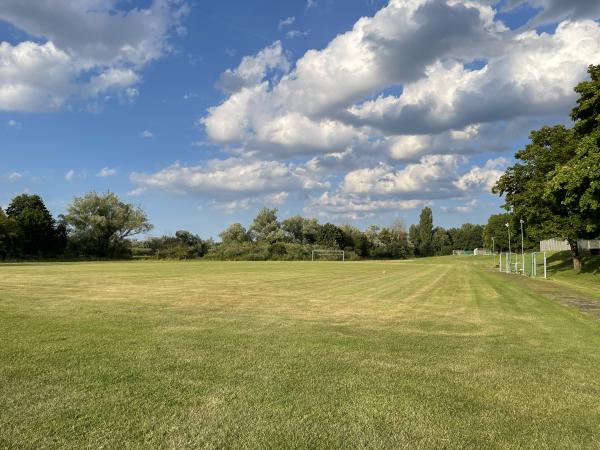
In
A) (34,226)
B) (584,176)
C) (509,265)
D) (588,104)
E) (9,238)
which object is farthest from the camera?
(34,226)

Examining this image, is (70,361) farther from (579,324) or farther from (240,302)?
(579,324)

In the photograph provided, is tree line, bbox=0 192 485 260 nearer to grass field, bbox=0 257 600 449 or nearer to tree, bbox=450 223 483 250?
tree, bbox=450 223 483 250

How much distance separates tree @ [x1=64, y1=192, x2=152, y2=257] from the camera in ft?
284

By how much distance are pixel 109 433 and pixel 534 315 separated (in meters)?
13.2

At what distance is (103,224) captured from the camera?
287 ft

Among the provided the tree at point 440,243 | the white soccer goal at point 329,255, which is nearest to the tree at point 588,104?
the white soccer goal at point 329,255

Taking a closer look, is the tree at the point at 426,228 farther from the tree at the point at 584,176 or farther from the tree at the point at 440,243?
the tree at the point at 584,176

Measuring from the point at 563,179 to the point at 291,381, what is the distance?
68.0ft

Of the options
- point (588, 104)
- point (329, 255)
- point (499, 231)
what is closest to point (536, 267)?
point (588, 104)

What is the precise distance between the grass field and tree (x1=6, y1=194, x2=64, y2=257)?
76059 millimetres

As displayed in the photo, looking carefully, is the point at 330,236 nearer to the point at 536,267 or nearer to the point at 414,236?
the point at 414,236

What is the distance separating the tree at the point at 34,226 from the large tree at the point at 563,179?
74102 millimetres

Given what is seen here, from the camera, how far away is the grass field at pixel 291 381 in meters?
4.53

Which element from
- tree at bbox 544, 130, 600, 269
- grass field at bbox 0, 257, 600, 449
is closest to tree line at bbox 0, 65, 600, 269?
tree at bbox 544, 130, 600, 269
